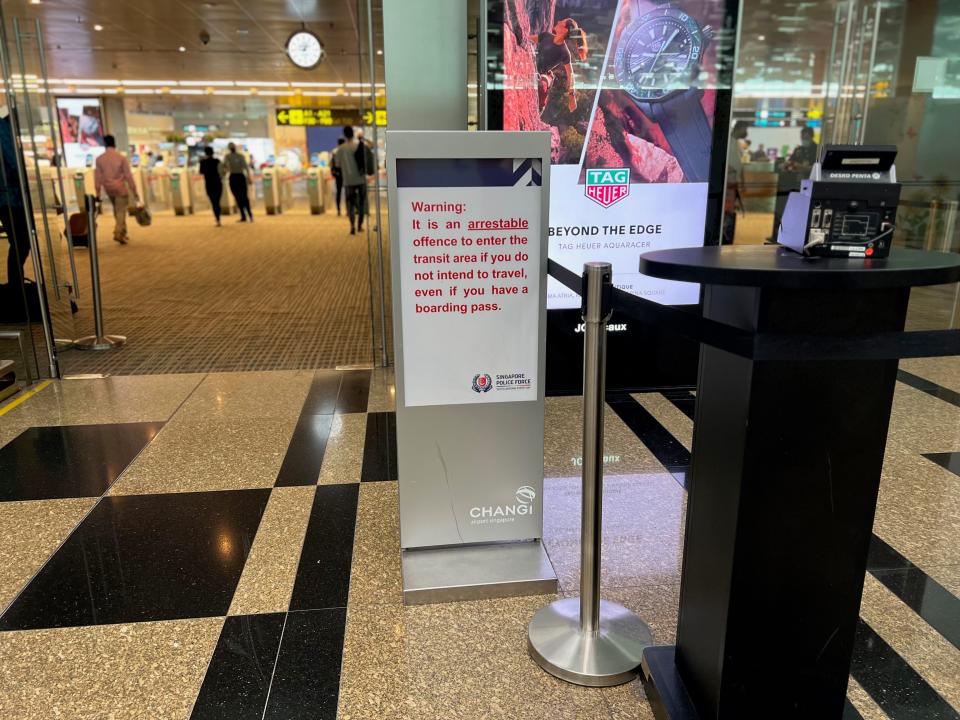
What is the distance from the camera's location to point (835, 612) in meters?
1.47

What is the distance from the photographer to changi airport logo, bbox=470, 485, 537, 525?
7.48ft

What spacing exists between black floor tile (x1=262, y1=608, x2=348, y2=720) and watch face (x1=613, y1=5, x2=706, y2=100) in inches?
114

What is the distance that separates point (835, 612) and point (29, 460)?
3.31 metres

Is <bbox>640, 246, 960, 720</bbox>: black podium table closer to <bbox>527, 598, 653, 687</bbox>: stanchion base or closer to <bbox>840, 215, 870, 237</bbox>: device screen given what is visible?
<bbox>840, 215, 870, 237</bbox>: device screen

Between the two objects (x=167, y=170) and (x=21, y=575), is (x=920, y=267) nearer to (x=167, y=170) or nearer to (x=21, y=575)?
(x=21, y=575)

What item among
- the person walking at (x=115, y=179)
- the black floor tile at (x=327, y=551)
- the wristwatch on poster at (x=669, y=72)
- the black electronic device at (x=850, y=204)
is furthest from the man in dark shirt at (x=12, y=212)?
the person walking at (x=115, y=179)

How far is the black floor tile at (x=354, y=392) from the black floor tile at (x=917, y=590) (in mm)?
2513

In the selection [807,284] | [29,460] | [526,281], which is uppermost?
[807,284]

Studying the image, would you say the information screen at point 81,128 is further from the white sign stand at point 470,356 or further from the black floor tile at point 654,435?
the white sign stand at point 470,356

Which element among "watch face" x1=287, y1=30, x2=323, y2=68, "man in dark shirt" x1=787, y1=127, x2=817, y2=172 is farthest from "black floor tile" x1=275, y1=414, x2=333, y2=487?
"watch face" x1=287, y1=30, x2=323, y2=68

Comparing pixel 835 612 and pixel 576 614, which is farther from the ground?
pixel 835 612

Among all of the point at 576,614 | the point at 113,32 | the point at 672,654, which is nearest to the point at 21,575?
the point at 576,614

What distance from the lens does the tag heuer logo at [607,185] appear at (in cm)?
363

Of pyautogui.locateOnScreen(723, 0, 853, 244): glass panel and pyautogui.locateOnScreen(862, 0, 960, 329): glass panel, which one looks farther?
pyautogui.locateOnScreen(723, 0, 853, 244): glass panel
